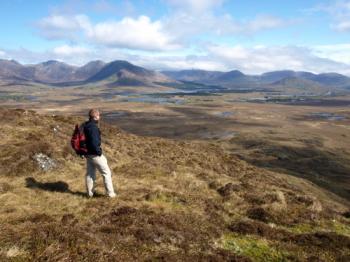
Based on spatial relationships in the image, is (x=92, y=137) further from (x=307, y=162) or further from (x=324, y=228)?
(x=307, y=162)

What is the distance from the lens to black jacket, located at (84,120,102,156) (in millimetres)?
15102

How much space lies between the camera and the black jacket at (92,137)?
49.5 feet

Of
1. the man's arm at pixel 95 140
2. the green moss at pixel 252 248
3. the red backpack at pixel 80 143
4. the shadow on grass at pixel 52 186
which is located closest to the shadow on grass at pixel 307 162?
the green moss at pixel 252 248

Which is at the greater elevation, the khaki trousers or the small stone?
the khaki trousers

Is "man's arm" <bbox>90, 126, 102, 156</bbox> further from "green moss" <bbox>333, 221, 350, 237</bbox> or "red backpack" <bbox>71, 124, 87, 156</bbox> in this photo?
"green moss" <bbox>333, 221, 350, 237</bbox>

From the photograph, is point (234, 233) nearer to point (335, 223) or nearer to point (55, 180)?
point (335, 223)

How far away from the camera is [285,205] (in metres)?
18.1

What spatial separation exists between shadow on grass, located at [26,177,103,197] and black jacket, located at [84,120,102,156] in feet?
7.28

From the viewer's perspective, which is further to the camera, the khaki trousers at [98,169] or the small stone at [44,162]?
the small stone at [44,162]

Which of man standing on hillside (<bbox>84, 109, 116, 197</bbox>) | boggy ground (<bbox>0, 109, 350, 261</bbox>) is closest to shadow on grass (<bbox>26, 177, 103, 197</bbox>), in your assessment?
boggy ground (<bbox>0, 109, 350, 261</bbox>)

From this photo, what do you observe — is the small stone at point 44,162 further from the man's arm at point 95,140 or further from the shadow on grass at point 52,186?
the man's arm at point 95,140

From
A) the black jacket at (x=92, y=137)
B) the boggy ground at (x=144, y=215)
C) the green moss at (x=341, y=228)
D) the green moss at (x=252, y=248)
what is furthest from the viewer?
the green moss at (x=341, y=228)

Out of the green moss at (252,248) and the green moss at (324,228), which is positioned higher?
the green moss at (252,248)

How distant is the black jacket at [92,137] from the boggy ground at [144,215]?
2007 millimetres
